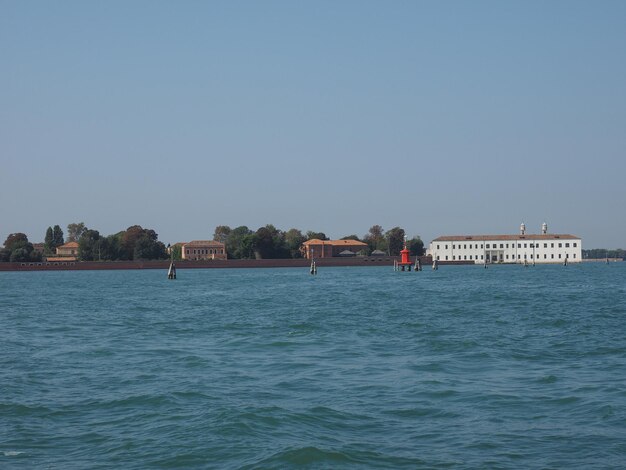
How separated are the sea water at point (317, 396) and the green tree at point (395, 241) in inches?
4532

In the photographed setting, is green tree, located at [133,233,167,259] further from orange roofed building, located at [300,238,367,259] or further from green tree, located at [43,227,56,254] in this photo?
green tree, located at [43,227,56,254]

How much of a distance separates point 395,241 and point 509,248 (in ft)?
69.8

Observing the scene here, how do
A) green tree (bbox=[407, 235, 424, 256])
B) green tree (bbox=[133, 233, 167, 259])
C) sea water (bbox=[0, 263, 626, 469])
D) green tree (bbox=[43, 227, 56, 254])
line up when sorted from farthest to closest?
green tree (bbox=[43, 227, 56, 254]) < green tree (bbox=[407, 235, 424, 256]) < green tree (bbox=[133, 233, 167, 259]) < sea water (bbox=[0, 263, 626, 469])

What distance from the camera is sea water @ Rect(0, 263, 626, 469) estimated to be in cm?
853

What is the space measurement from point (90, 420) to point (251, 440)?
2.24 meters

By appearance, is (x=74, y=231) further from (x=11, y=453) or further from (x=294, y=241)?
(x=11, y=453)

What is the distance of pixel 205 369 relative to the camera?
45.9ft

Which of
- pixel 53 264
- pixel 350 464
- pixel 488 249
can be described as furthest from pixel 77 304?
pixel 488 249

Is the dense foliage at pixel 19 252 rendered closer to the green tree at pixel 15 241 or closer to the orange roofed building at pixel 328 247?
the green tree at pixel 15 241

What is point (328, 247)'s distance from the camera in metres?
139

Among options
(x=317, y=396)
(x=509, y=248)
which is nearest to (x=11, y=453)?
(x=317, y=396)

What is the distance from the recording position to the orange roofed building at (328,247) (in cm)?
13788

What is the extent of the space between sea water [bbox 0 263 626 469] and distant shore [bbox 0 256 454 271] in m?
94.1

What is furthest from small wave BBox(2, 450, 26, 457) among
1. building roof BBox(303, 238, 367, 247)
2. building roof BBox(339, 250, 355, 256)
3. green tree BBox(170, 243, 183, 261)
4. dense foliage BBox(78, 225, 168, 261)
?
green tree BBox(170, 243, 183, 261)
